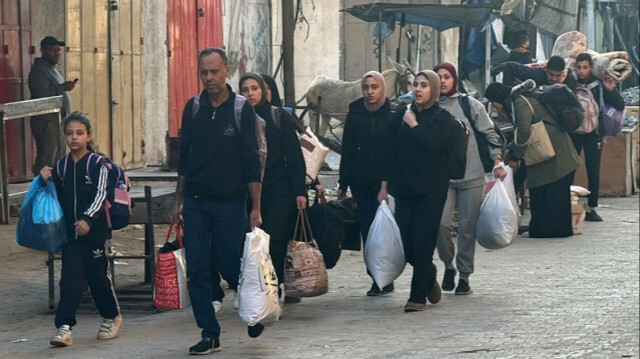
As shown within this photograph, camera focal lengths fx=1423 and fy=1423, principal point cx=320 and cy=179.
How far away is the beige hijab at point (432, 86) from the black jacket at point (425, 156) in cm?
8

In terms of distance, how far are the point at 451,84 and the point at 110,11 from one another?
8.51 meters

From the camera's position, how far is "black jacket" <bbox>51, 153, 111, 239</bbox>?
838cm

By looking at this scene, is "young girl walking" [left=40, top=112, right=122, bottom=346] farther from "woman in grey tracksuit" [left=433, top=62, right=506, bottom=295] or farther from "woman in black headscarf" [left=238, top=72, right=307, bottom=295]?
"woman in grey tracksuit" [left=433, top=62, right=506, bottom=295]

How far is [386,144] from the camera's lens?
10148 mm

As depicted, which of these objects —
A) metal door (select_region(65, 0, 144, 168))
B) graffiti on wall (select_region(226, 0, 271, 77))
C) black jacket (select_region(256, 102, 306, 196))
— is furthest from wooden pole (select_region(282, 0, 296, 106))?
graffiti on wall (select_region(226, 0, 271, 77))

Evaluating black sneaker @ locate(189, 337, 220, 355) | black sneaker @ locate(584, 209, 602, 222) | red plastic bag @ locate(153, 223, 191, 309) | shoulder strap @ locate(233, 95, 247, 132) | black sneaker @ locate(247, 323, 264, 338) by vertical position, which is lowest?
black sneaker @ locate(584, 209, 602, 222)

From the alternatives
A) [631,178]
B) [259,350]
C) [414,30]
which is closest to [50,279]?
[259,350]

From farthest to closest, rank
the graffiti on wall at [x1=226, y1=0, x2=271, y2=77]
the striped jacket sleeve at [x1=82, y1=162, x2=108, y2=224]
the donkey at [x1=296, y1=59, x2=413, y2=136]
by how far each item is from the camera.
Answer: the graffiti on wall at [x1=226, y1=0, x2=271, y2=77], the donkey at [x1=296, y1=59, x2=413, y2=136], the striped jacket sleeve at [x1=82, y1=162, x2=108, y2=224]

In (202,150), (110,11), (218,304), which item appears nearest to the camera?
(202,150)

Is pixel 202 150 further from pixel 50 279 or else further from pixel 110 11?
pixel 110 11

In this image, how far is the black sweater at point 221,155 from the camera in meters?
8.05

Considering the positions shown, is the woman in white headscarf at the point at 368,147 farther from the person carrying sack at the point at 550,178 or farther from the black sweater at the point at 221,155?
the person carrying sack at the point at 550,178

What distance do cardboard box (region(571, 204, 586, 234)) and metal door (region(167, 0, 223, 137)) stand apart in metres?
7.59

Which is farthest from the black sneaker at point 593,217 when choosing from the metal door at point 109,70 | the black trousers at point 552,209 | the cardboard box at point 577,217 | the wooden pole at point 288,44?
the metal door at point 109,70
